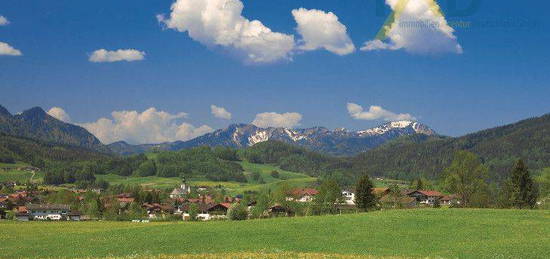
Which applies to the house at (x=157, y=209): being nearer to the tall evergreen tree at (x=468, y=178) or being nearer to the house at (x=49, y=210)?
the house at (x=49, y=210)

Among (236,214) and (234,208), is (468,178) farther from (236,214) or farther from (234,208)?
(234,208)

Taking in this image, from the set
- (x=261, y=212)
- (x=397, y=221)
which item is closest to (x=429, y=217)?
(x=397, y=221)

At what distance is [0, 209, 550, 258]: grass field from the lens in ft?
144

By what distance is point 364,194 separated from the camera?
354 feet

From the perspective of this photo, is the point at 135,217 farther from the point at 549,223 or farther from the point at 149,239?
the point at 549,223

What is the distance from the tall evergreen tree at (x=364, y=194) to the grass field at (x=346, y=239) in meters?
38.8

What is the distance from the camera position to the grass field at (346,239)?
4384 cm

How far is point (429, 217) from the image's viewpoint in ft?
210

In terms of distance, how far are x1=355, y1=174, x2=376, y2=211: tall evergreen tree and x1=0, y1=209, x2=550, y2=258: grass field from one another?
127 feet

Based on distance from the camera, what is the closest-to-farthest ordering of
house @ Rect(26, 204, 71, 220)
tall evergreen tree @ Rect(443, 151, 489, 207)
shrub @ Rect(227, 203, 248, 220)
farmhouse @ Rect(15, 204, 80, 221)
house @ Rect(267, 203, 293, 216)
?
tall evergreen tree @ Rect(443, 151, 489, 207)
shrub @ Rect(227, 203, 248, 220)
house @ Rect(267, 203, 293, 216)
farmhouse @ Rect(15, 204, 80, 221)
house @ Rect(26, 204, 71, 220)

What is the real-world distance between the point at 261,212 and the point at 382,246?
92880 mm

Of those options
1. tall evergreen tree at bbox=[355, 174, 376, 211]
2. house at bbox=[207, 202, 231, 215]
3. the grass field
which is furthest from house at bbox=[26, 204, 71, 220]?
the grass field

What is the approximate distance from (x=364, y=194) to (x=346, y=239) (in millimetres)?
57333

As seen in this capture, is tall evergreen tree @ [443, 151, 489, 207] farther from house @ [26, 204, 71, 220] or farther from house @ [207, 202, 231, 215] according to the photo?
house @ [26, 204, 71, 220]
